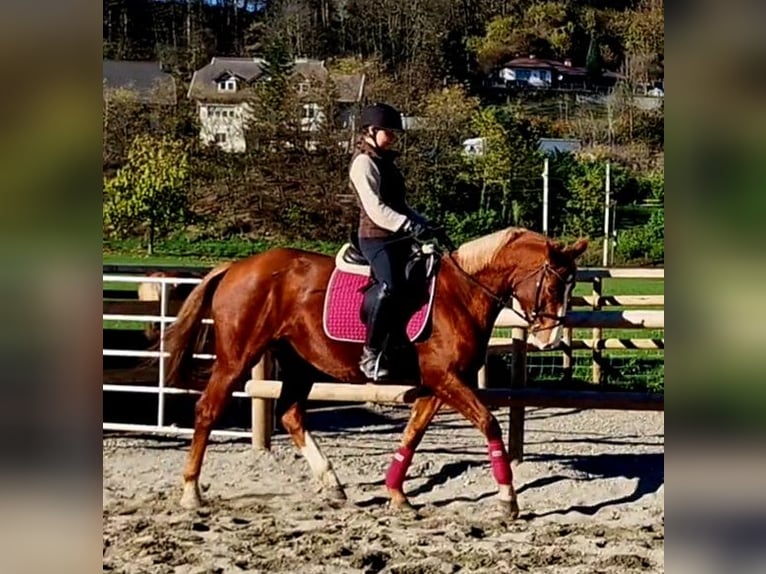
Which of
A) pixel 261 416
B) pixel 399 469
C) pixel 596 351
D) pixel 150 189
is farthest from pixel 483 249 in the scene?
pixel 596 351

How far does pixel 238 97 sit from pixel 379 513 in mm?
1419

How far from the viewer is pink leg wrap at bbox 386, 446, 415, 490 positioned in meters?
3.38

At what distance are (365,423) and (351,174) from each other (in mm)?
1811

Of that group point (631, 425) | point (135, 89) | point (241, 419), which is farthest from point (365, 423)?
point (135, 89)

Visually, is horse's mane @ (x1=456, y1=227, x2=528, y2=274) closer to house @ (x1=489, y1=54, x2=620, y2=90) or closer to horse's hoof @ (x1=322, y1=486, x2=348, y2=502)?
house @ (x1=489, y1=54, x2=620, y2=90)

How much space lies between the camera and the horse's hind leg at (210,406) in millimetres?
3400

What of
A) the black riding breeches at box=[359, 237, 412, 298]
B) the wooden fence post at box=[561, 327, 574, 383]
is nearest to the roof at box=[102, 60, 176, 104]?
the black riding breeches at box=[359, 237, 412, 298]

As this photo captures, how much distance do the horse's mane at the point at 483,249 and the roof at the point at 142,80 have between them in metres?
1.07

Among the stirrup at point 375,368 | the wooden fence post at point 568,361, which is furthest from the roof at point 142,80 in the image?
the wooden fence post at point 568,361

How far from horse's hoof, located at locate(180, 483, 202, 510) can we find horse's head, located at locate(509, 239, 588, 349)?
119cm

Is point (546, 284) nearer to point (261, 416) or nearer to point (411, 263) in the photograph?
point (411, 263)

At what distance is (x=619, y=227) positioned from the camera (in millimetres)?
3512
